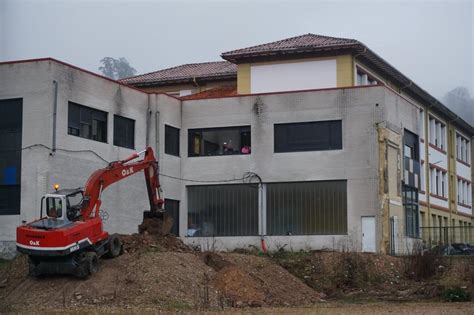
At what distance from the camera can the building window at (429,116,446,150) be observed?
63812mm

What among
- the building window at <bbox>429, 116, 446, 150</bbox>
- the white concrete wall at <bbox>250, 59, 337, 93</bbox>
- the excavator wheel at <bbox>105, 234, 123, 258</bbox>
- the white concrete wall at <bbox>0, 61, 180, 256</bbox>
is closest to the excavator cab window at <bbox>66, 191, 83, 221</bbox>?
the excavator wheel at <bbox>105, 234, 123, 258</bbox>

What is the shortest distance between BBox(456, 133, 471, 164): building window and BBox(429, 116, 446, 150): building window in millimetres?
4380

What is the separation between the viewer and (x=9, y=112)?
38.7m

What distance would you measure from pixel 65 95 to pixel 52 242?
11.4 meters

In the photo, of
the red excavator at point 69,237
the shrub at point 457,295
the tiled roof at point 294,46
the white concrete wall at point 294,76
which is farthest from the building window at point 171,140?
the shrub at point 457,295

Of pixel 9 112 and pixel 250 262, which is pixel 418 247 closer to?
pixel 250 262

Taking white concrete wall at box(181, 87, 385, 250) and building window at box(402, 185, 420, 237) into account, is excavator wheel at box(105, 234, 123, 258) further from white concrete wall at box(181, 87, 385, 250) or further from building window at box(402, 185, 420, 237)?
building window at box(402, 185, 420, 237)

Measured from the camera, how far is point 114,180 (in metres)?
33.6

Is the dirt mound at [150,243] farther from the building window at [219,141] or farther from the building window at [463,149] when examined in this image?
the building window at [463,149]

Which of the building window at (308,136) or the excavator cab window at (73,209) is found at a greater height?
the building window at (308,136)

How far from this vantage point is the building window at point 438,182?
6219cm

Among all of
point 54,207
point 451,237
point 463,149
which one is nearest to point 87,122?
point 54,207

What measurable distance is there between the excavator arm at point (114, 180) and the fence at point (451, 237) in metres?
17.0

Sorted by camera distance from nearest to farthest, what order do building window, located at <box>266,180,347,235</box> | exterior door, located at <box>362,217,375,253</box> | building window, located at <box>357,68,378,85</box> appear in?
exterior door, located at <box>362,217,375,253</box> < building window, located at <box>266,180,347,235</box> < building window, located at <box>357,68,378,85</box>
